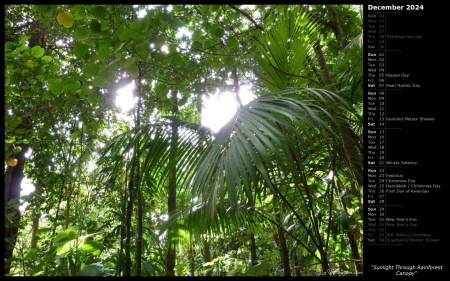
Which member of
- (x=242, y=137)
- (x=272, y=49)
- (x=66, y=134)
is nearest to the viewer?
(x=242, y=137)

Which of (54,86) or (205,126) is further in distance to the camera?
(205,126)

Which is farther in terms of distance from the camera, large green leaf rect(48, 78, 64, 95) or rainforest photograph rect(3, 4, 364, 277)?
large green leaf rect(48, 78, 64, 95)

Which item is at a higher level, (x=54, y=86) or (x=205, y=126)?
(x=54, y=86)

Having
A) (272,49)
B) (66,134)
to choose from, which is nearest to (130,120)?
(66,134)

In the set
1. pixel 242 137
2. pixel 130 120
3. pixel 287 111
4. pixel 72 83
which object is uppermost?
pixel 130 120

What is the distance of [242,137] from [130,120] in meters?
2.20

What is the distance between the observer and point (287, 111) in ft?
3.76

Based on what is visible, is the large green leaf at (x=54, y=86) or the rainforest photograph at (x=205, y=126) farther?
the large green leaf at (x=54, y=86)
